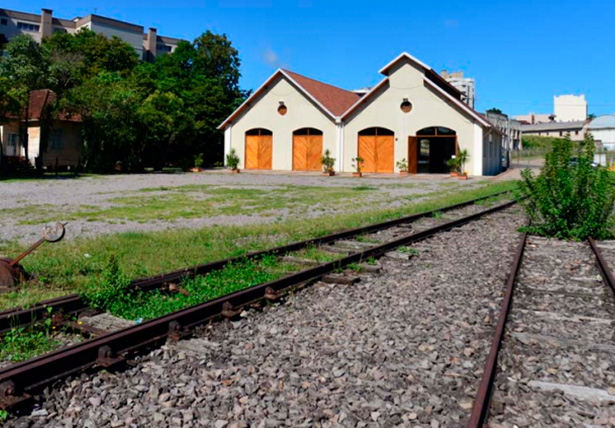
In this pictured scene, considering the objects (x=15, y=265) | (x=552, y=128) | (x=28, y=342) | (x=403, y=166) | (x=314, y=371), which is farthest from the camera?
(x=552, y=128)

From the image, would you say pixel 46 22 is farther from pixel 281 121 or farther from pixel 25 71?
pixel 281 121

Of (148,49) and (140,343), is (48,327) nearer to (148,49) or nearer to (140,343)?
(140,343)

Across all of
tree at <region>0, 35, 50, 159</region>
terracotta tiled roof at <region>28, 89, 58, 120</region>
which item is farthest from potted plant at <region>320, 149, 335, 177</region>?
tree at <region>0, 35, 50, 159</region>

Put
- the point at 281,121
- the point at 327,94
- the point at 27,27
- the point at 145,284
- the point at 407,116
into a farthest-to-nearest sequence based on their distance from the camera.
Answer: the point at 27,27, the point at 327,94, the point at 281,121, the point at 407,116, the point at 145,284

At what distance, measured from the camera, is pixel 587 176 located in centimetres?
1202

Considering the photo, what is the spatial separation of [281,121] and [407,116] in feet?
30.0

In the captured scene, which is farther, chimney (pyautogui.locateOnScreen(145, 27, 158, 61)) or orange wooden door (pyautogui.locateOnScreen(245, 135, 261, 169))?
chimney (pyautogui.locateOnScreen(145, 27, 158, 61))

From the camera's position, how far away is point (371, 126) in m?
39.4

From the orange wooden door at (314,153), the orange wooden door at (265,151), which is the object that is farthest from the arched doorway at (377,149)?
the orange wooden door at (265,151)

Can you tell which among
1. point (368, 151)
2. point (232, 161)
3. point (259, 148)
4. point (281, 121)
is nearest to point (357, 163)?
point (368, 151)

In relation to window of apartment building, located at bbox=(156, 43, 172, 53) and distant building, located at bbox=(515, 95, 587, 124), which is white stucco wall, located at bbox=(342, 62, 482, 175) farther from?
distant building, located at bbox=(515, 95, 587, 124)

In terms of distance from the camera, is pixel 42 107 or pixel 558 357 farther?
pixel 42 107

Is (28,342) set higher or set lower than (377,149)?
lower

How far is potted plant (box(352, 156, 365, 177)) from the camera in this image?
36.9 meters
